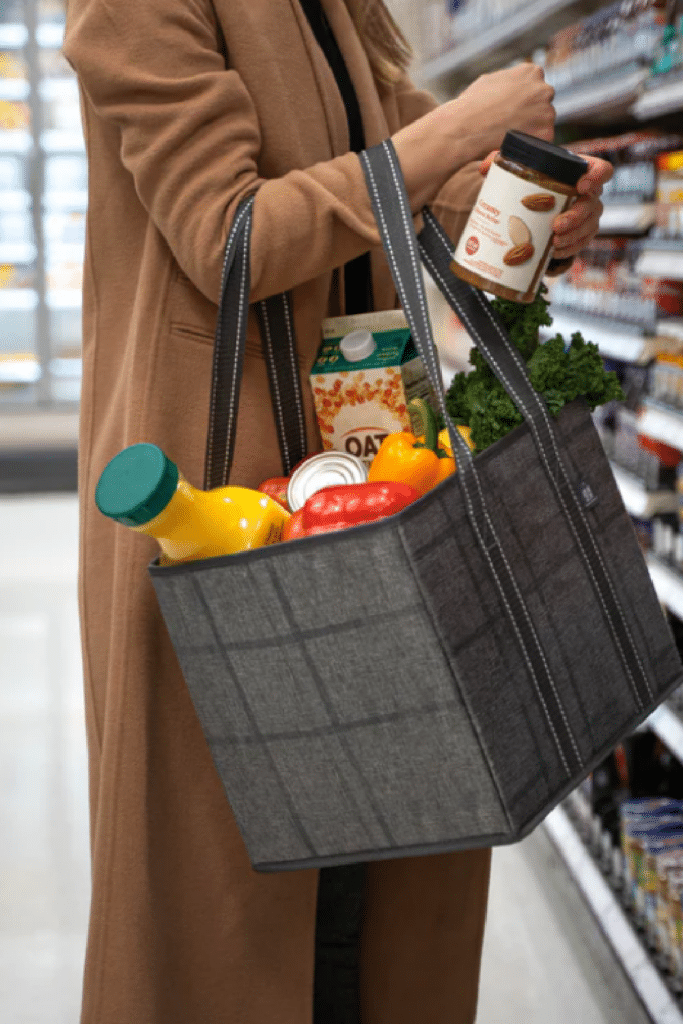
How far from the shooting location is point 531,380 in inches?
44.6

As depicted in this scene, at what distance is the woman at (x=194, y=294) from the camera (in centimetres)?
107

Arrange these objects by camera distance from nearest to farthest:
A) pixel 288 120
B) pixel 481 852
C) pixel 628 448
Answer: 1. pixel 288 120
2. pixel 481 852
3. pixel 628 448

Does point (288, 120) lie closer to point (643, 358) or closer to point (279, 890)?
point (279, 890)

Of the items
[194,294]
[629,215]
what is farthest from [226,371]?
[629,215]

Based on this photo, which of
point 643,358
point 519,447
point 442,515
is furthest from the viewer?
point 643,358

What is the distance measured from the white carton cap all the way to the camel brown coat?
2.0 inches

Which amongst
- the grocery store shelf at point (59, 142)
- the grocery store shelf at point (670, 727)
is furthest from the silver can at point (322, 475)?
the grocery store shelf at point (59, 142)

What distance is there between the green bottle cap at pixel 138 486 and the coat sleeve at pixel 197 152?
0.24 metres

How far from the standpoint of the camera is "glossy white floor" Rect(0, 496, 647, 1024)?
81.0 inches

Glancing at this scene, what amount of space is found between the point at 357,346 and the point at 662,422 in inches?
41.8

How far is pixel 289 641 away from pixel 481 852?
1.98 ft

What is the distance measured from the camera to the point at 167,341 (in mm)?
1167

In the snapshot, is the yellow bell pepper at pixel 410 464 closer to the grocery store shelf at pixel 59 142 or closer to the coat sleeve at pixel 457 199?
the coat sleeve at pixel 457 199

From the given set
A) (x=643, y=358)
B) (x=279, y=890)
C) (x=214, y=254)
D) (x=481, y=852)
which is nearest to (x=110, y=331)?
(x=214, y=254)
